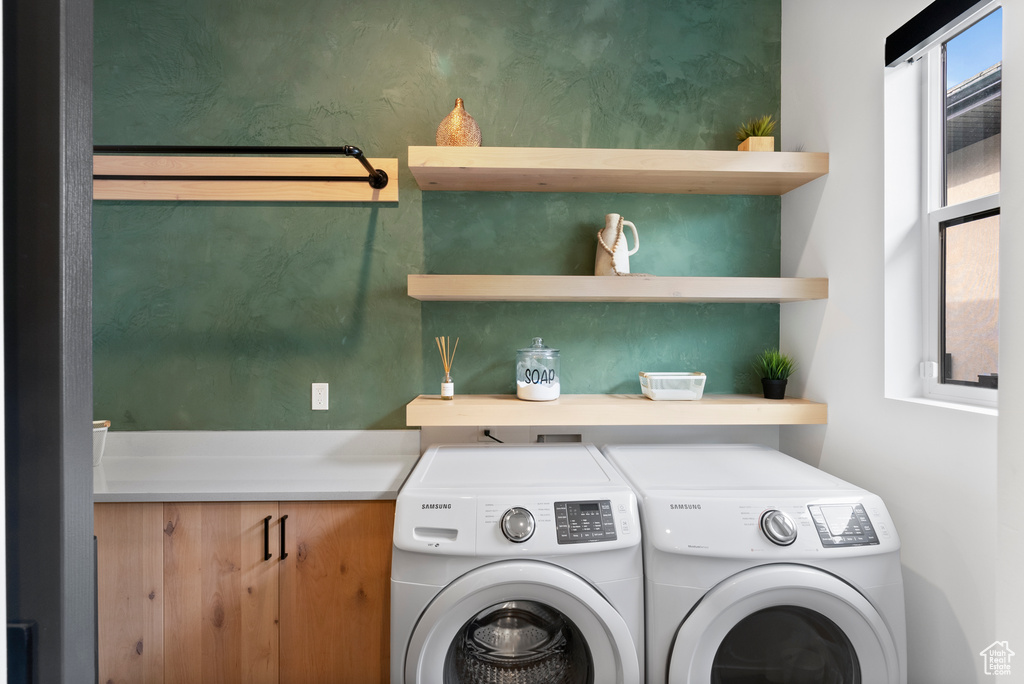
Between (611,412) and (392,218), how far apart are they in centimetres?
113

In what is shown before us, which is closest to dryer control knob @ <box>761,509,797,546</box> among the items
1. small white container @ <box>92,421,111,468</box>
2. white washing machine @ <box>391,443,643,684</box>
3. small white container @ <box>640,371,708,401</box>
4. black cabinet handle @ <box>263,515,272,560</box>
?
white washing machine @ <box>391,443,643,684</box>

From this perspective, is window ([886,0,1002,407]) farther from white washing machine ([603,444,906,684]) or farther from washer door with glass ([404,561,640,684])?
washer door with glass ([404,561,640,684])

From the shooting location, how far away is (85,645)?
0.41 meters

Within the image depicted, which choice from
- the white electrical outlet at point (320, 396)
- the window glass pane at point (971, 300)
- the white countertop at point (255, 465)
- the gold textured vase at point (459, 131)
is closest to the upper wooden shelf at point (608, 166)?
the gold textured vase at point (459, 131)

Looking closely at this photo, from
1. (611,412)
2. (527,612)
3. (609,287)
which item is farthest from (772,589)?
(609,287)

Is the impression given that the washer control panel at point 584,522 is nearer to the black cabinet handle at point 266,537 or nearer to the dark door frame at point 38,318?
the black cabinet handle at point 266,537

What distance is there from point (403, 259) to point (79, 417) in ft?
5.72

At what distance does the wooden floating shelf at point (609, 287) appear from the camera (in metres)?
1.80

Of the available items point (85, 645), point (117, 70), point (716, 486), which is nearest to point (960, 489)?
point (716, 486)

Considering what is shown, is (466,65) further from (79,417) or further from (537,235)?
(79,417)

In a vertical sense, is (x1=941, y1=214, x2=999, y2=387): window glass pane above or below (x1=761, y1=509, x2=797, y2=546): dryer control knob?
above

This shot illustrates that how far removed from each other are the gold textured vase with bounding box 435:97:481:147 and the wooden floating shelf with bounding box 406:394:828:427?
2.99ft

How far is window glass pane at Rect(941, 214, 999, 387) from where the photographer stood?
1336 millimetres

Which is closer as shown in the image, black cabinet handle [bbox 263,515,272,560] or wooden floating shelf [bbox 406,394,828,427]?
black cabinet handle [bbox 263,515,272,560]
